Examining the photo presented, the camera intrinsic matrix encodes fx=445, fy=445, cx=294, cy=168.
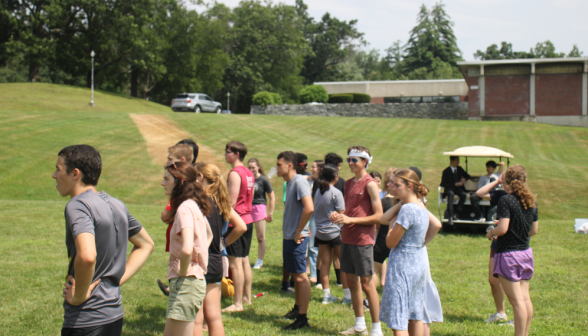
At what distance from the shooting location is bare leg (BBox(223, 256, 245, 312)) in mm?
5457

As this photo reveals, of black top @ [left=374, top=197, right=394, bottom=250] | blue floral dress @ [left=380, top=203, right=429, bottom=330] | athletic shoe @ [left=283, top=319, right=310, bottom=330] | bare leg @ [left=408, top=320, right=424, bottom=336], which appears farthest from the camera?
black top @ [left=374, top=197, right=394, bottom=250]

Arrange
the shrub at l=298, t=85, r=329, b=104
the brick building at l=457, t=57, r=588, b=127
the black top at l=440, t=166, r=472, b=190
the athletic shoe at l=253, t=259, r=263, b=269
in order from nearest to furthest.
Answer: the athletic shoe at l=253, t=259, r=263, b=269 < the black top at l=440, t=166, r=472, b=190 < the brick building at l=457, t=57, r=588, b=127 < the shrub at l=298, t=85, r=329, b=104

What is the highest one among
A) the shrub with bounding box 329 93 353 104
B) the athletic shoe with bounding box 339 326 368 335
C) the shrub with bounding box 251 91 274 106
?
the shrub with bounding box 329 93 353 104

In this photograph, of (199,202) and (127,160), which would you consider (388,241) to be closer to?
(199,202)

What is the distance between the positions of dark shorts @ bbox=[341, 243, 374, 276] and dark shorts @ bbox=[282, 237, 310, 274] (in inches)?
19.7

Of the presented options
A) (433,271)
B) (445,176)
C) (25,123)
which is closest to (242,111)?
(25,123)

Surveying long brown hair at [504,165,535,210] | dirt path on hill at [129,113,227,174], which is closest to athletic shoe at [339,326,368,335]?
long brown hair at [504,165,535,210]

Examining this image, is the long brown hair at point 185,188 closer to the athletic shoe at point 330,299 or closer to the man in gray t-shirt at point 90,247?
the man in gray t-shirt at point 90,247

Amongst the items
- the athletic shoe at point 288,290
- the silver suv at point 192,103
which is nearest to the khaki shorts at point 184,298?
the athletic shoe at point 288,290

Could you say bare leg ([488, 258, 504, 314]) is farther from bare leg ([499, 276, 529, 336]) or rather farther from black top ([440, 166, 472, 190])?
black top ([440, 166, 472, 190])

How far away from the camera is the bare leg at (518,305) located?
170 inches

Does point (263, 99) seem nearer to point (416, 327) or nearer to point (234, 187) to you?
point (234, 187)

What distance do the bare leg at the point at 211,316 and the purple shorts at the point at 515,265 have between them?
9.16 feet

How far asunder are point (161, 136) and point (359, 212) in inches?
712
